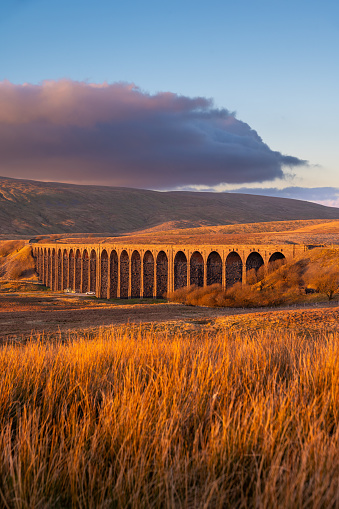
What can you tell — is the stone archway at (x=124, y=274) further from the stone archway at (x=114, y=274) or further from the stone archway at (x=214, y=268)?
the stone archway at (x=214, y=268)

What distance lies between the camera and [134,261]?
155 ft

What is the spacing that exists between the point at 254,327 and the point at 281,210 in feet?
576

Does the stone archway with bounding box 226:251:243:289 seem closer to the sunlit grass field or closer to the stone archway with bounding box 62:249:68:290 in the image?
the sunlit grass field

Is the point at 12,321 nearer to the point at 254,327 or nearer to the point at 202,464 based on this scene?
the point at 254,327

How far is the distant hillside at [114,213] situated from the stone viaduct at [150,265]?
8393 cm

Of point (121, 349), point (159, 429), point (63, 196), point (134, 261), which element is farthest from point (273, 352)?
point (63, 196)

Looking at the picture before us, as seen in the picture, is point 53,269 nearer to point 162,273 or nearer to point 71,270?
point 71,270

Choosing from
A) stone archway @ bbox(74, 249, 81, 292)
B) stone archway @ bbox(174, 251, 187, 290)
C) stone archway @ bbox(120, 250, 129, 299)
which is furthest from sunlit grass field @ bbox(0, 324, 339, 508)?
stone archway @ bbox(74, 249, 81, 292)

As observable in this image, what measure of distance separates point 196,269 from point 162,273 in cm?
589

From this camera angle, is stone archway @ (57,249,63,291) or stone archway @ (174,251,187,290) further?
stone archway @ (57,249,63,291)

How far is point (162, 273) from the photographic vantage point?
43000 millimetres

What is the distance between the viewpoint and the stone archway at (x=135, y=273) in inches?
1852

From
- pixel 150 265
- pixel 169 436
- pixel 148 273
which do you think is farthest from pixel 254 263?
pixel 169 436

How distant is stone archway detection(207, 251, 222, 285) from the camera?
35750 millimetres
